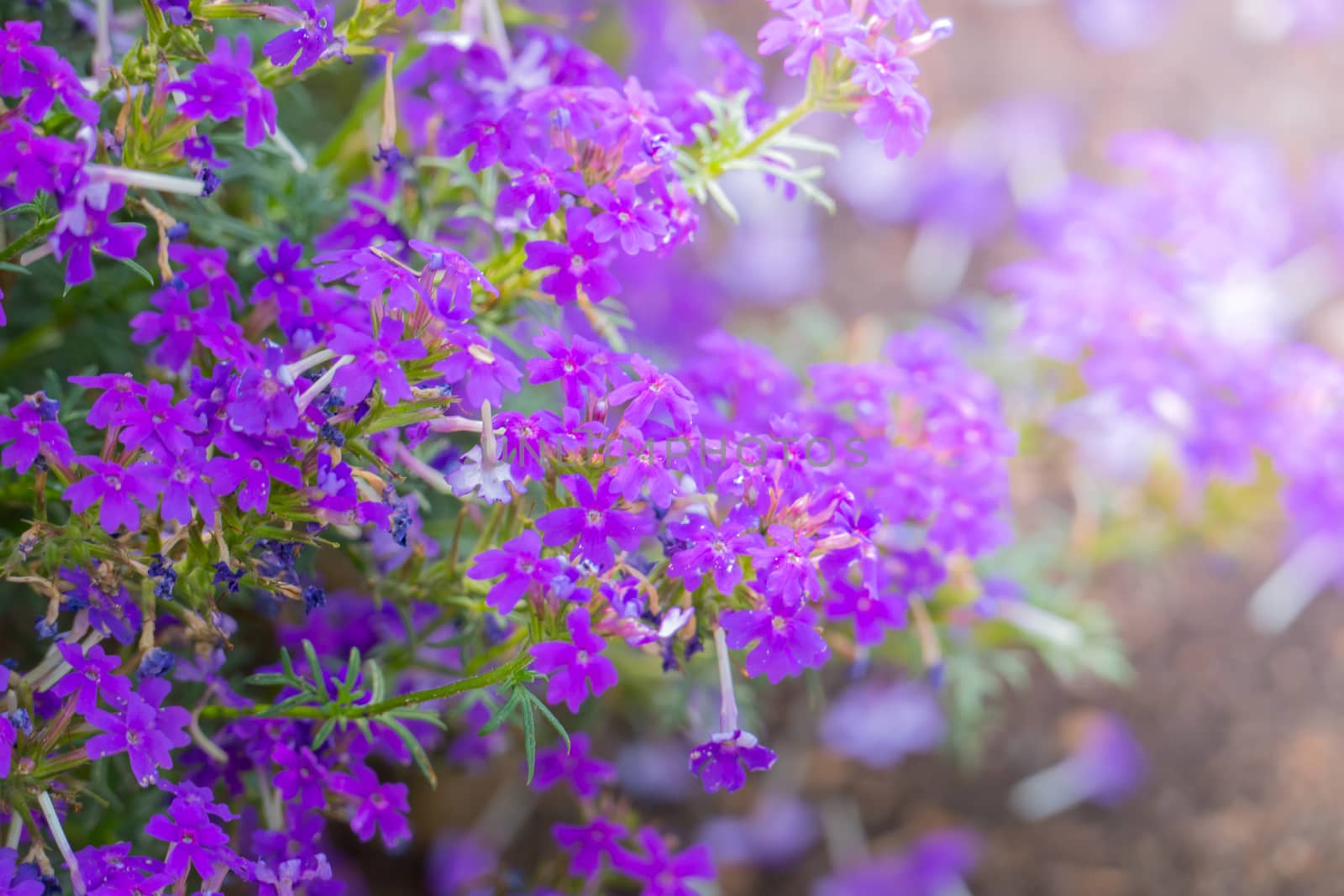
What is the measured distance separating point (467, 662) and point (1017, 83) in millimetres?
2703

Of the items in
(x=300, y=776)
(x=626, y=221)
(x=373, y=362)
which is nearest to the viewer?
(x=373, y=362)

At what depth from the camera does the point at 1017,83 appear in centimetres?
325

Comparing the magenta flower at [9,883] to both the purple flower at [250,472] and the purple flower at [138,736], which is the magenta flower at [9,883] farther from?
the purple flower at [250,472]

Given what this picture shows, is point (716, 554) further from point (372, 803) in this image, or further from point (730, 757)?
point (372, 803)

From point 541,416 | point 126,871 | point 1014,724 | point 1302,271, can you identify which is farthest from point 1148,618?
point 126,871

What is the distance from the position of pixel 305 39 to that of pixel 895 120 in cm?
65

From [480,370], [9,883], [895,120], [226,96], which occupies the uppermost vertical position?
[895,120]

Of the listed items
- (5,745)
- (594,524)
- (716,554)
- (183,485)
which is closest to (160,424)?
(183,485)

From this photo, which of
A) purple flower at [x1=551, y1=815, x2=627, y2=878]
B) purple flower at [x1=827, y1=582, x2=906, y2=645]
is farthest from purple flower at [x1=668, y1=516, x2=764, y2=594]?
purple flower at [x1=551, y1=815, x2=627, y2=878]

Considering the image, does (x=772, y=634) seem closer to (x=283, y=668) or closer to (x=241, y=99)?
(x=283, y=668)

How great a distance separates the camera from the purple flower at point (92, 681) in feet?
3.67

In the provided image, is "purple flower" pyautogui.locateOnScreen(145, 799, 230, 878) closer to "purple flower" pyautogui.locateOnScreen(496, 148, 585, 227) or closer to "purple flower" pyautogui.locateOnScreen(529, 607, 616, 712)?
"purple flower" pyautogui.locateOnScreen(529, 607, 616, 712)

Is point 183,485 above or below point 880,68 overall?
below

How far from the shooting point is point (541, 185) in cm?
118
